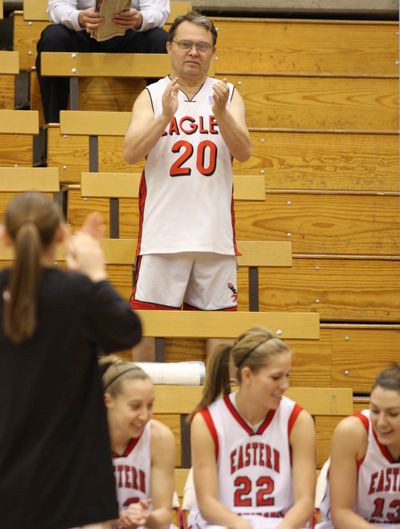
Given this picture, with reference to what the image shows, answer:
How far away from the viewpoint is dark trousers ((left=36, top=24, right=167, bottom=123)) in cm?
578

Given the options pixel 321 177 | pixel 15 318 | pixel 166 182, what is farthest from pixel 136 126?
pixel 15 318

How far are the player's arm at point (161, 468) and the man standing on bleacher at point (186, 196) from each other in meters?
1.02

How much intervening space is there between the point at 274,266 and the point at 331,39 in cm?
192

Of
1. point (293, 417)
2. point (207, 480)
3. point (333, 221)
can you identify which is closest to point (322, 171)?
point (333, 221)

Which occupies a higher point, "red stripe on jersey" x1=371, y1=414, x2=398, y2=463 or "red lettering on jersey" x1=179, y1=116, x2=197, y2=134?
"red lettering on jersey" x1=179, y1=116, x2=197, y2=134

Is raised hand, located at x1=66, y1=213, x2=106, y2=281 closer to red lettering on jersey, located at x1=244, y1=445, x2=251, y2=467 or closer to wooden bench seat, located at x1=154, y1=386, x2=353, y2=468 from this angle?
red lettering on jersey, located at x1=244, y1=445, x2=251, y2=467

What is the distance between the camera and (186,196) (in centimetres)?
460

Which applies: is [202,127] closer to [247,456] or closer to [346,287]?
[346,287]

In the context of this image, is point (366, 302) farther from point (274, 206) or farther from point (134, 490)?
point (134, 490)

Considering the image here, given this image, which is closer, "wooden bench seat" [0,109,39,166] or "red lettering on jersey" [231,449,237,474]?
"red lettering on jersey" [231,449,237,474]

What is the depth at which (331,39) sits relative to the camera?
649 cm

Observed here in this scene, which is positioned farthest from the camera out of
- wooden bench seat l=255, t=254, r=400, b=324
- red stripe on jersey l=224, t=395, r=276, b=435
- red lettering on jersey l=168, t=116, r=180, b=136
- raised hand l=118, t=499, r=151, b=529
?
wooden bench seat l=255, t=254, r=400, b=324

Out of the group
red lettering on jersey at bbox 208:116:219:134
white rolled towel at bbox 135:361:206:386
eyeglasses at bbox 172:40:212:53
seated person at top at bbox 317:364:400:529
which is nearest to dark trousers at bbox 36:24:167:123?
eyeglasses at bbox 172:40:212:53

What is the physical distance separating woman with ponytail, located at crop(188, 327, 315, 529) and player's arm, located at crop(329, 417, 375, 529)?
0.07 meters
